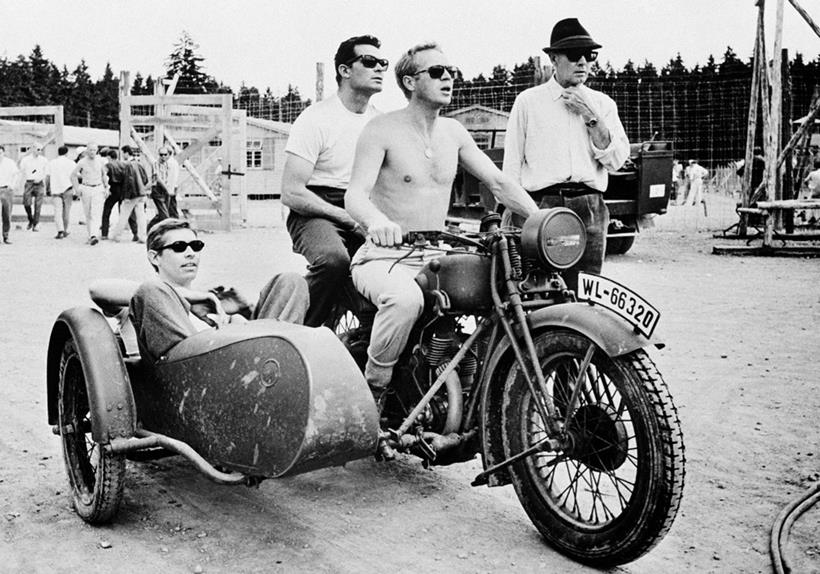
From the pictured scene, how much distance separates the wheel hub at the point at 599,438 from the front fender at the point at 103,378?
1636 mm

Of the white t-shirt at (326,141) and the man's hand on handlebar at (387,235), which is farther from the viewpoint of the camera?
the white t-shirt at (326,141)

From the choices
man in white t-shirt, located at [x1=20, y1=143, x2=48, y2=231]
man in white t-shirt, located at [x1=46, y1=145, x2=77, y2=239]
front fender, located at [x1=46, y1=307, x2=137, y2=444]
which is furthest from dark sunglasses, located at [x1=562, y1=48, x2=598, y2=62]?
man in white t-shirt, located at [x1=20, y1=143, x2=48, y2=231]

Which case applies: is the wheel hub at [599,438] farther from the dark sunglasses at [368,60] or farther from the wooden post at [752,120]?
the wooden post at [752,120]

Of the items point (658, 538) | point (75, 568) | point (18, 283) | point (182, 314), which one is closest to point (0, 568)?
point (75, 568)

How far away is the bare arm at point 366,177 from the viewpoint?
154 inches

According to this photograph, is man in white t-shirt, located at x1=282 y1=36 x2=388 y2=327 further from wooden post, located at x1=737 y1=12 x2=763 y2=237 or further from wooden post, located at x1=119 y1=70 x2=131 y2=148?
wooden post, located at x1=119 y1=70 x2=131 y2=148

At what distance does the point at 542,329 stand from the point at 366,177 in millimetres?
1019

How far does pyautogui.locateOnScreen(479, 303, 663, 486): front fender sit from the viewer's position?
10.9 feet

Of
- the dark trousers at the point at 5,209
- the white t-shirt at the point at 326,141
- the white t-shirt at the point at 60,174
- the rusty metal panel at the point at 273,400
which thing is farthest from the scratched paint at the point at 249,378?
the white t-shirt at the point at 60,174

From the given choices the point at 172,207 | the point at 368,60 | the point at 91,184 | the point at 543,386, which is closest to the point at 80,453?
the point at 543,386

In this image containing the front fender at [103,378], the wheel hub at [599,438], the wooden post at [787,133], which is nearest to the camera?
the wheel hub at [599,438]

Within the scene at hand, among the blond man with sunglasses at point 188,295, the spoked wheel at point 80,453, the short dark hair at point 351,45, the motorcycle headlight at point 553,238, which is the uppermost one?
the short dark hair at point 351,45

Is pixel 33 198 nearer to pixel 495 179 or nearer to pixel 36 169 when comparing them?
pixel 36 169

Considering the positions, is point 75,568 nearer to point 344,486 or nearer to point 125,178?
point 344,486
